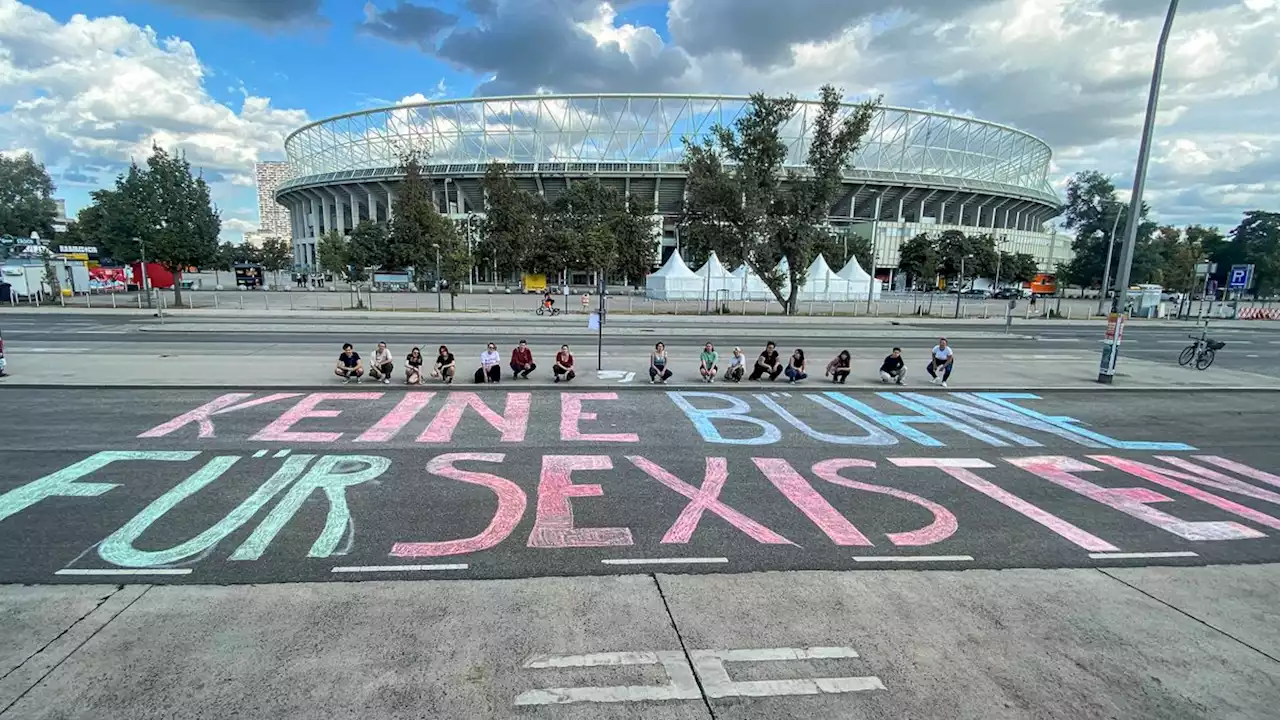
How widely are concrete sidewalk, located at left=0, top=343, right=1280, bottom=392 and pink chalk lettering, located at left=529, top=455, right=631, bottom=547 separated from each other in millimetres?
6386

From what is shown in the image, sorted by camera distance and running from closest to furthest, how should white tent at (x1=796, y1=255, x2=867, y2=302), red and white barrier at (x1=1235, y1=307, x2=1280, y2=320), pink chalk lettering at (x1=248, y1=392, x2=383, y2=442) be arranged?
pink chalk lettering at (x1=248, y1=392, x2=383, y2=442), red and white barrier at (x1=1235, y1=307, x2=1280, y2=320), white tent at (x1=796, y1=255, x2=867, y2=302)

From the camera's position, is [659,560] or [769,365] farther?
[769,365]

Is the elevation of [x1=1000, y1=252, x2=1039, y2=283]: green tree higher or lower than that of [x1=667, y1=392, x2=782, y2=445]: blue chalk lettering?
higher

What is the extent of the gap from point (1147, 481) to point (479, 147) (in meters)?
112

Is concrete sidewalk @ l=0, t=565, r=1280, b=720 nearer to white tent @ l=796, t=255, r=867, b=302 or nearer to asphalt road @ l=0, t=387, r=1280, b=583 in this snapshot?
asphalt road @ l=0, t=387, r=1280, b=583

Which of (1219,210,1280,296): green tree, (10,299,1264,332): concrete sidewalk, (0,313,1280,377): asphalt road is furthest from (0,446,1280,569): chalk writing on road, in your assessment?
(1219,210,1280,296): green tree

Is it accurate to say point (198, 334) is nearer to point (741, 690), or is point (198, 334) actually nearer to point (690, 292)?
point (741, 690)

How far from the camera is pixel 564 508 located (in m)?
7.66

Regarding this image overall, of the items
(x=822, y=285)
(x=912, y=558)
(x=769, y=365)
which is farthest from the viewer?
(x=822, y=285)

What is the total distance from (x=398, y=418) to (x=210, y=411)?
13.8 ft

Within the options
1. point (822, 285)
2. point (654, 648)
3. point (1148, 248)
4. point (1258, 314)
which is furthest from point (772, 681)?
point (1148, 248)

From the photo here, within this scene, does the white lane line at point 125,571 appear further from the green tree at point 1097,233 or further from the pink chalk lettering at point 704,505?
the green tree at point 1097,233

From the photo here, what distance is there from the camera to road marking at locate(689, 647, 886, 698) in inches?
168

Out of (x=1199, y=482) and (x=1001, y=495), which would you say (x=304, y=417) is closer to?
(x=1001, y=495)
